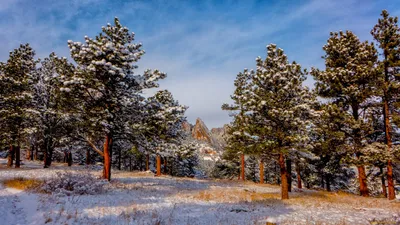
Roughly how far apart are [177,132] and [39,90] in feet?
57.3

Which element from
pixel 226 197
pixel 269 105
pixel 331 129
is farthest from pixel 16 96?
pixel 331 129

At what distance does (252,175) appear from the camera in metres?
56.1

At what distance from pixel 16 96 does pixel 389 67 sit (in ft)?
111

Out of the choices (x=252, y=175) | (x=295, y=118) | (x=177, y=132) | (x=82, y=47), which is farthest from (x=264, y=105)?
(x=252, y=175)

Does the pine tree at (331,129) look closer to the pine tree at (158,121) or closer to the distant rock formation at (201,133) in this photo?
the pine tree at (158,121)

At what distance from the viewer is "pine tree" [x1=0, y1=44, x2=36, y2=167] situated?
26406 mm

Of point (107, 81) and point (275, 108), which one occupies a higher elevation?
point (107, 81)

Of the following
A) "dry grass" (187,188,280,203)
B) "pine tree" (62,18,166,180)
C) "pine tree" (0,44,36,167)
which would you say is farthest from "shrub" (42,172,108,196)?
"pine tree" (0,44,36,167)

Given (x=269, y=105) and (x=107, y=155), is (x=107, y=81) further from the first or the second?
(x=269, y=105)

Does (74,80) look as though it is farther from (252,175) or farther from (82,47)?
(252,175)

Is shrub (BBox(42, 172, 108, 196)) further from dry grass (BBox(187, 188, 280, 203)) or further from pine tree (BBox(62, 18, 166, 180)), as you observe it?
dry grass (BBox(187, 188, 280, 203))

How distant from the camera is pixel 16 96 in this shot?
1035 inches

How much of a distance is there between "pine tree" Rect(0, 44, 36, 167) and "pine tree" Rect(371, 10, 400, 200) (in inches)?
1260

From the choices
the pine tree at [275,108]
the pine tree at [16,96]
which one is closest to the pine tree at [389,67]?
the pine tree at [275,108]
